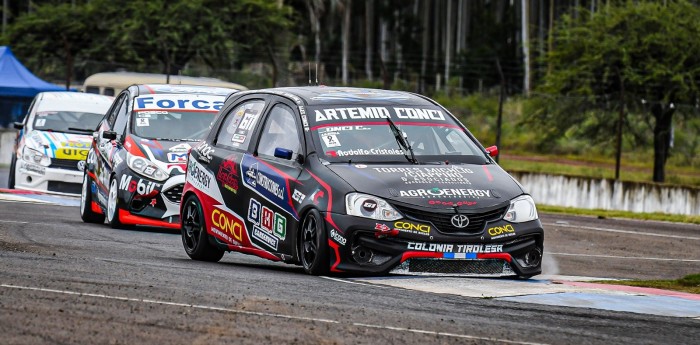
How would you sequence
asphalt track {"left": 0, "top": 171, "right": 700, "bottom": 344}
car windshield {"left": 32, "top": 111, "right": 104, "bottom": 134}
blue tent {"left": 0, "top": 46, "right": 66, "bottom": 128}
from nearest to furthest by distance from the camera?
asphalt track {"left": 0, "top": 171, "right": 700, "bottom": 344}, car windshield {"left": 32, "top": 111, "right": 104, "bottom": 134}, blue tent {"left": 0, "top": 46, "right": 66, "bottom": 128}

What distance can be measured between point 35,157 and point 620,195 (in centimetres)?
1121

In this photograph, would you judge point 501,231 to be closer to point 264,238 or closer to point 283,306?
point 264,238

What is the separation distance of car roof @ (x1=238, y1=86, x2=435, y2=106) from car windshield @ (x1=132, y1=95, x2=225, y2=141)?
12.7 feet

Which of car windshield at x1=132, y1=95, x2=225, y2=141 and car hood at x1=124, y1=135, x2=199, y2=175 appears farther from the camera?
car windshield at x1=132, y1=95, x2=225, y2=141

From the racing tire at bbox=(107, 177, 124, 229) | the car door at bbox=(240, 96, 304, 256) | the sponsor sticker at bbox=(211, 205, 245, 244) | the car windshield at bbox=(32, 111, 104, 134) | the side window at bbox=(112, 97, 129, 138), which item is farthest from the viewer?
the car windshield at bbox=(32, 111, 104, 134)

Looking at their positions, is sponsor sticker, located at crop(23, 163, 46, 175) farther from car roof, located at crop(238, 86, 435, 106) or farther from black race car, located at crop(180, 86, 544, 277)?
car roof, located at crop(238, 86, 435, 106)

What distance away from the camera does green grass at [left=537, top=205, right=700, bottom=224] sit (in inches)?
904

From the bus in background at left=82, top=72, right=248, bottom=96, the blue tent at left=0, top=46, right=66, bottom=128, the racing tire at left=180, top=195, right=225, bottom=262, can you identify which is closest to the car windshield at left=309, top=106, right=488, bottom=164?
the racing tire at left=180, top=195, right=225, bottom=262

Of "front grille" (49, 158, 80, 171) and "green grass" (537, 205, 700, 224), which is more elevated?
"front grille" (49, 158, 80, 171)

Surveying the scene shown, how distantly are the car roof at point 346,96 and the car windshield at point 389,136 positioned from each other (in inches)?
4.0

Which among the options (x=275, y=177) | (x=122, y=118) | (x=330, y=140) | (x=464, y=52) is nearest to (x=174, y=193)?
(x=122, y=118)

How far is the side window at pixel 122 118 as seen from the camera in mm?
15695

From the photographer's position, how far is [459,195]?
984 cm

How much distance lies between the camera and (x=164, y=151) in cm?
1478
